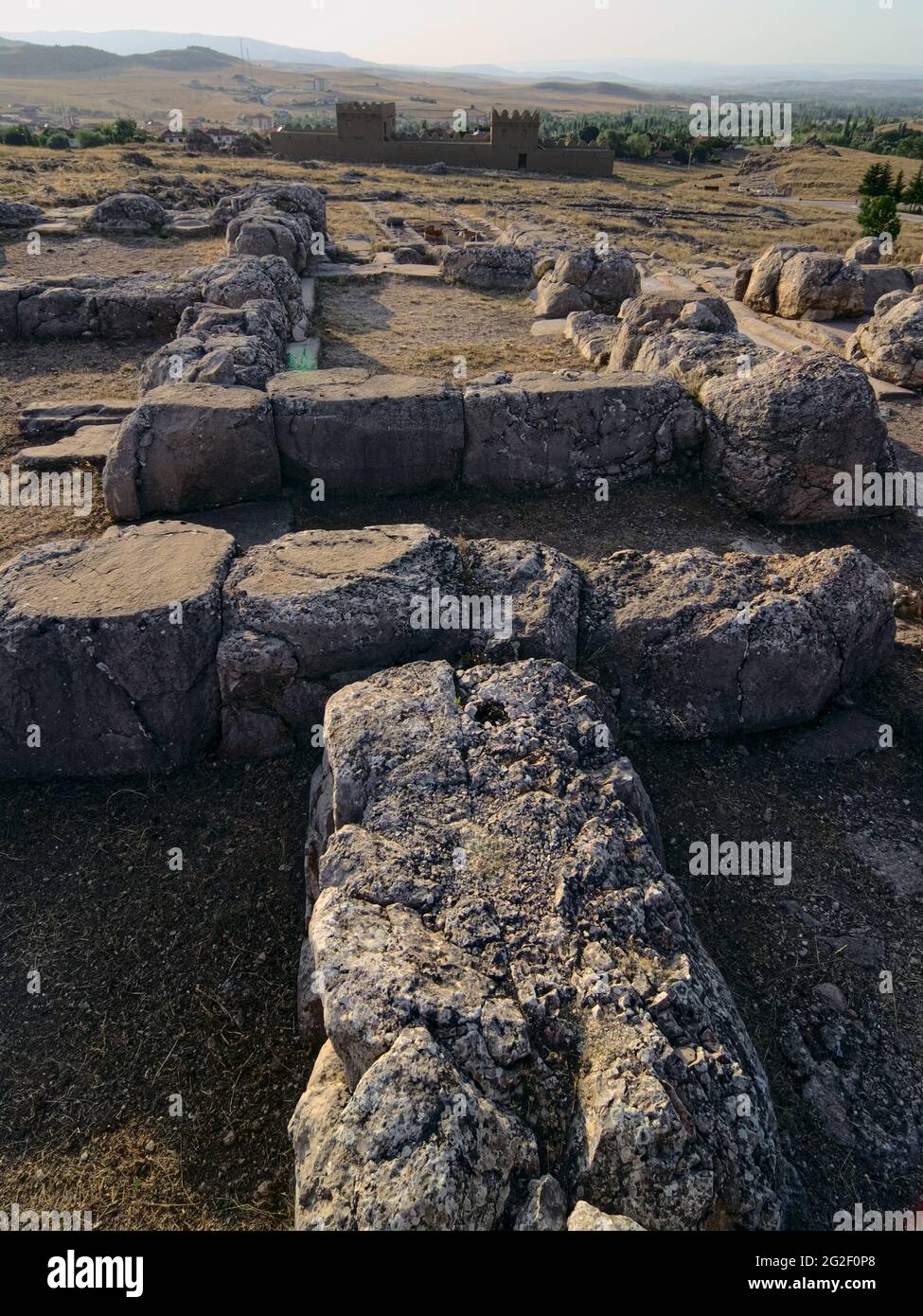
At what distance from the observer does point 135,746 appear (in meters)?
4.27

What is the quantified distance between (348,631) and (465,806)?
1.39 m

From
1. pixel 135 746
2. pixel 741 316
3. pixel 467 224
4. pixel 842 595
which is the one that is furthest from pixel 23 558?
pixel 467 224

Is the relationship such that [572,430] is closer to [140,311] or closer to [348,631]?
[348,631]

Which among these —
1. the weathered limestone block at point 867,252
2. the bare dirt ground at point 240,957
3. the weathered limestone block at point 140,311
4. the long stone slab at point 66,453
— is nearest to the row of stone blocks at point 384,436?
the long stone slab at point 66,453

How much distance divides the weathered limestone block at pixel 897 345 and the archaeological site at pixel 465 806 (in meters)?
1.00

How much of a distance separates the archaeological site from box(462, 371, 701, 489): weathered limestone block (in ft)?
0.10

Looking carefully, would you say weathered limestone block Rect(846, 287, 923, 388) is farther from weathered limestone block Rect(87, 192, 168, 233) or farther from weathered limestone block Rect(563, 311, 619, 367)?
weathered limestone block Rect(87, 192, 168, 233)

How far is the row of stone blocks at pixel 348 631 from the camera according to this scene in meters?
4.20

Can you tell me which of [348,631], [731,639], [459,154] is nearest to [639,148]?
[459,154]

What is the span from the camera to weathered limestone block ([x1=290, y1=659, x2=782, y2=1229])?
2.23 meters

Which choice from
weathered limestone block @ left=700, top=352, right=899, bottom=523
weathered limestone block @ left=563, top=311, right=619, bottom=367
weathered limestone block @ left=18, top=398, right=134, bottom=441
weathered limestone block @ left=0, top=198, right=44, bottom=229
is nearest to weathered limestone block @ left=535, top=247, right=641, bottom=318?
weathered limestone block @ left=563, top=311, right=619, bottom=367

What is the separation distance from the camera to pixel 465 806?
3.30m
